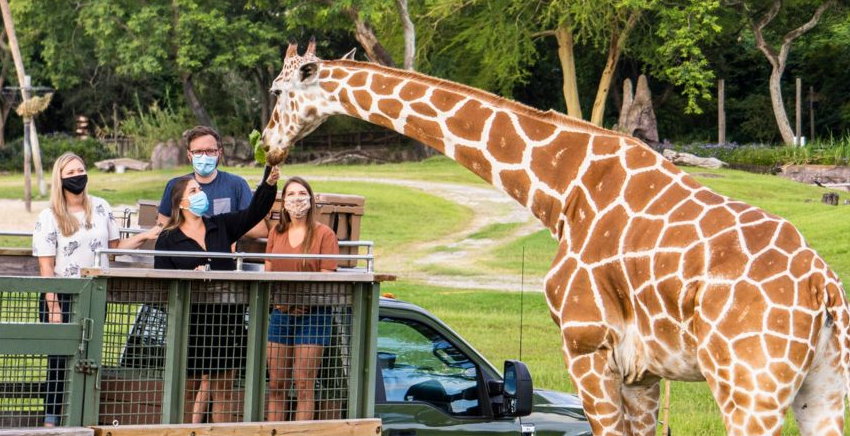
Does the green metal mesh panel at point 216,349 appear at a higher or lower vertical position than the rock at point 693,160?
lower

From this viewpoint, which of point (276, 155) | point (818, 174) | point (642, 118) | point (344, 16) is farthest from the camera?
point (642, 118)

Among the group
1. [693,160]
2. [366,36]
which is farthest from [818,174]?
[366,36]

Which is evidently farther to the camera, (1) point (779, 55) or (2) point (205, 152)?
(1) point (779, 55)

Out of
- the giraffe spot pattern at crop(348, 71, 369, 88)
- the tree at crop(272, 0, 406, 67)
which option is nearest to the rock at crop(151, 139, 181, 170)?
the tree at crop(272, 0, 406, 67)

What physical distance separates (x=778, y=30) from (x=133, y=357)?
4058 centimetres

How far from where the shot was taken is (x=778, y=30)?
142 feet

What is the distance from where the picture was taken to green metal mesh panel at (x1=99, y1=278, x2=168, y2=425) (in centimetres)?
554

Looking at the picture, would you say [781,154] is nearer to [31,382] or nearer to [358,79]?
[358,79]

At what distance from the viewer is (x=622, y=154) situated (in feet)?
21.4

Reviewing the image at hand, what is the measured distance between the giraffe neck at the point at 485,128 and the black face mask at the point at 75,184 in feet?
5.04

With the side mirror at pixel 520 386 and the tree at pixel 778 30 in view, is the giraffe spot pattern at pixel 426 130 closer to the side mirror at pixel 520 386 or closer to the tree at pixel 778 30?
the side mirror at pixel 520 386

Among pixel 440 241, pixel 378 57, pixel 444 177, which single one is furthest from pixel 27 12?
pixel 440 241

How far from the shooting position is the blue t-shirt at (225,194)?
7254mm

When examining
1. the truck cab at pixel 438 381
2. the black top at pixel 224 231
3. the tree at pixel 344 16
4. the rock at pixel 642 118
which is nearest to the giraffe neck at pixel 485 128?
the truck cab at pixel 438 381
